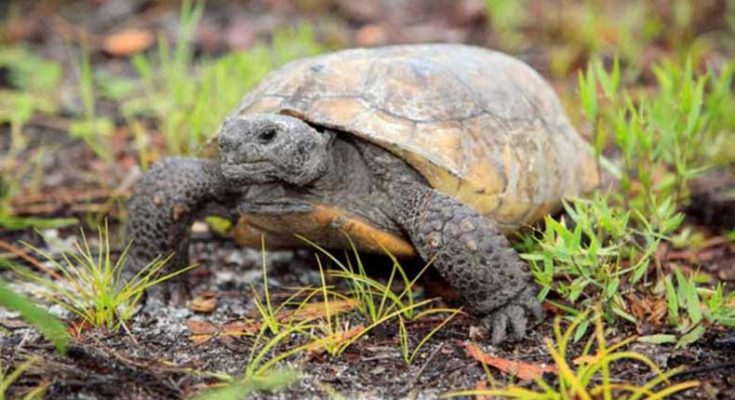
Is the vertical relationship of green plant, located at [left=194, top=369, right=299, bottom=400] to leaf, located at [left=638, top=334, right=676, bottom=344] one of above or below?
above

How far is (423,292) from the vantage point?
357 centimetres

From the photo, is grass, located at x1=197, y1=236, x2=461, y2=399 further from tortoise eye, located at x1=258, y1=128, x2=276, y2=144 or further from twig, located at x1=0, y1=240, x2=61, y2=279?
twig, located at x1=0, y1=240, x2=61, y2=279

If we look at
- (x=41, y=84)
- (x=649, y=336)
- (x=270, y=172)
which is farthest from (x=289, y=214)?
(x=41, y=84)

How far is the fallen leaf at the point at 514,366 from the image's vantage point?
2.68 m

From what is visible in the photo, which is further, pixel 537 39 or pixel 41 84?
pixel 537 39

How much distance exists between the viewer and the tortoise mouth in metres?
3.06

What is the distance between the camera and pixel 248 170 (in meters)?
3.08

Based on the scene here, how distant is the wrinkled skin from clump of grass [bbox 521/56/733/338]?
193mm

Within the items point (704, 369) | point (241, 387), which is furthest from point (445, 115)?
point (241, 387)

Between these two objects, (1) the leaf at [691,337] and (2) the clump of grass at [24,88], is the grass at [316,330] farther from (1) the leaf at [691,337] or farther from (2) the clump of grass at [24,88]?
(2) the clump of grass at [24,88]

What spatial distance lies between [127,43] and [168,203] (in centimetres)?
440

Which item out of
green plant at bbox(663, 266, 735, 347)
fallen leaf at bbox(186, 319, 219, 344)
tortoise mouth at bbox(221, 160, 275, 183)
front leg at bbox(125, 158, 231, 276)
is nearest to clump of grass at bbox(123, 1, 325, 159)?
front leg at bbox(125, 158, 231, 276)

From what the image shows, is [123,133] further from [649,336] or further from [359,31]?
[649,336]

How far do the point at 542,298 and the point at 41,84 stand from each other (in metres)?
4.74
